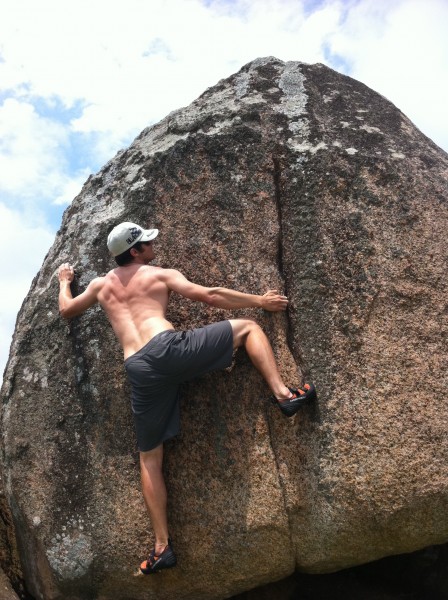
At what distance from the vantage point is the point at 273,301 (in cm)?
514

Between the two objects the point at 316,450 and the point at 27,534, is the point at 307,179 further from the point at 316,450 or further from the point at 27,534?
A: the point at 27,534

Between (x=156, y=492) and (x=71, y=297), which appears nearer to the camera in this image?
(x=156, y=492)

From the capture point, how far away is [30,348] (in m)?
5.76

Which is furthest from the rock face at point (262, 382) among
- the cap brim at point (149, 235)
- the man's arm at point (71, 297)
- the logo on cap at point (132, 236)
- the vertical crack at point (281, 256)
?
the logo on cap at point (132, 236)

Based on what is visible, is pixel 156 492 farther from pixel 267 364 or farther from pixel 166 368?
pixel 267 364

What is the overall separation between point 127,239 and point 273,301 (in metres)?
1.29

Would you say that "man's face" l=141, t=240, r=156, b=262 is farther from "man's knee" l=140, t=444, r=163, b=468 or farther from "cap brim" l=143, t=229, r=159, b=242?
"man's knee" l=140, t=444, r=163, b=468

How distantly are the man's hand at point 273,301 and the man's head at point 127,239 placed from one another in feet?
3.43

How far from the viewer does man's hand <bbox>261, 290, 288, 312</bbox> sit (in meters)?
5.11

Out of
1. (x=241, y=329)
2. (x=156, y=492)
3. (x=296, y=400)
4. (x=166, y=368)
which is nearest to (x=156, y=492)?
(x=156, y=492)

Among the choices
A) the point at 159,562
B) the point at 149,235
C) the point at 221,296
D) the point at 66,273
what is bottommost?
the point at 159,562

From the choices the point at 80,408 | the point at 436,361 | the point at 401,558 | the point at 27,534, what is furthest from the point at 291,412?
the point at 27,534

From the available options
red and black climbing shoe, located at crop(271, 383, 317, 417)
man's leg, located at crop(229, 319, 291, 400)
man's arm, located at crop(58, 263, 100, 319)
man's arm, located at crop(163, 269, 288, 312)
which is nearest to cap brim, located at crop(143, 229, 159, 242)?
man's arm, located at crop(163, 269, 288, 312)

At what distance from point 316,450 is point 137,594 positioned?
1.92 metres
